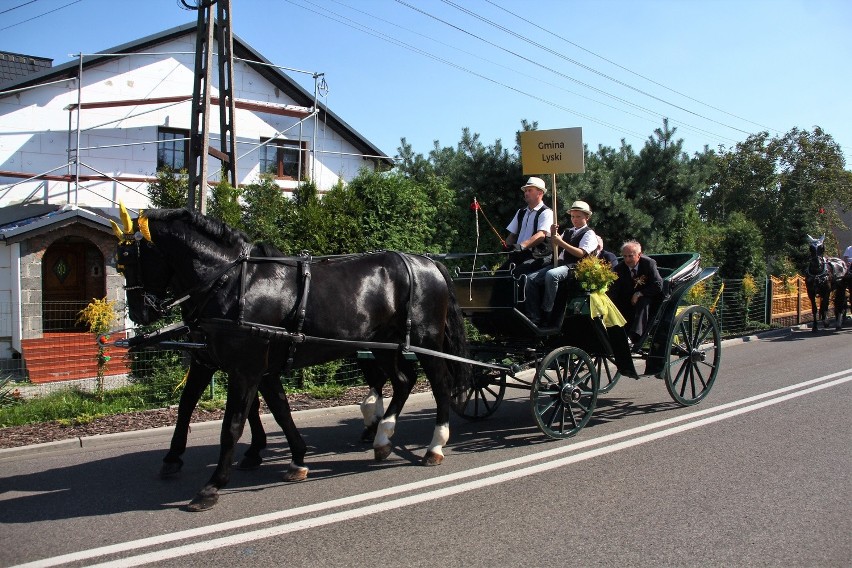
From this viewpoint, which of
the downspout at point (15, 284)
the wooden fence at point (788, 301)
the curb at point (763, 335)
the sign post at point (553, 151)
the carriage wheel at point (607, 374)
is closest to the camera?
the sign post at point (553, 151)

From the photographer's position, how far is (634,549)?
13.0 feet

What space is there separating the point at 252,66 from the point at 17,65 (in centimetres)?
589

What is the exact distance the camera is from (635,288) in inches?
307

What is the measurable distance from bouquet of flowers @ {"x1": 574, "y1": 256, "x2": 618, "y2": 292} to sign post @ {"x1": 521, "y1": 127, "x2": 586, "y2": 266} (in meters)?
1.16

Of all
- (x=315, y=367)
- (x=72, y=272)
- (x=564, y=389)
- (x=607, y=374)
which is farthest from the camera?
(x=72, y=272)

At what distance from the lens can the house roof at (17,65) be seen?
17.3 m

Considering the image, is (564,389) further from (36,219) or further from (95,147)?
(95,147)

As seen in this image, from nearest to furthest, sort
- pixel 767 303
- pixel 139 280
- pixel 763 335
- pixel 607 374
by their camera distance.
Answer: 1. pixel 139 280
2. pixel 607 374
3. pixel 763 335
4. pixel 767 303

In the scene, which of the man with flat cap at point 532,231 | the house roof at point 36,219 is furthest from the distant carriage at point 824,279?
the house roof at point 36,219

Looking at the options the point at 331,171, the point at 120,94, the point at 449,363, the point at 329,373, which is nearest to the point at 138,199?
the point at 120,94

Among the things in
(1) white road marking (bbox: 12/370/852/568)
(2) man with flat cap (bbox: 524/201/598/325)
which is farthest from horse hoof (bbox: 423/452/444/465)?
(2) man with flat cap (bbox: 524/201/598/325)

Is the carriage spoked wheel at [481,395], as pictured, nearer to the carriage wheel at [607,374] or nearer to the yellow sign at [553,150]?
the carriage wheel at [607,374]

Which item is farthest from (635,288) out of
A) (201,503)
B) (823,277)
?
(823,277)

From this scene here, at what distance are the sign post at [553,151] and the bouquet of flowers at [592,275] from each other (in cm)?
116
